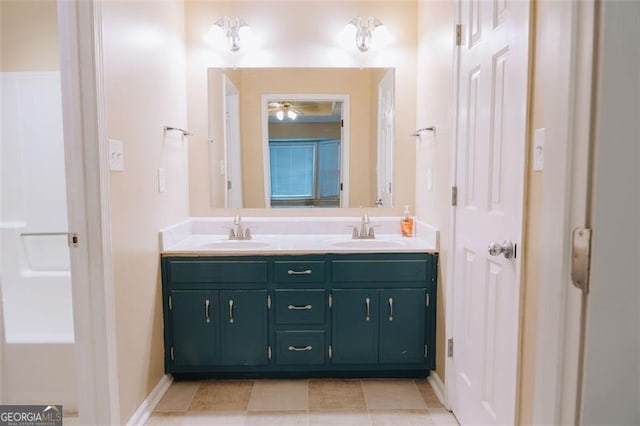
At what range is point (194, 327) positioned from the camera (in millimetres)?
2189

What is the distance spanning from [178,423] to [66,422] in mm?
566

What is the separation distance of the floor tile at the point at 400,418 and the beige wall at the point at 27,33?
270 centimetres

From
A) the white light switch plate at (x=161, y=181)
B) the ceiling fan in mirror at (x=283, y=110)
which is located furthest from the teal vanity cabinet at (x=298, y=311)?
the ceiling fan in mirror at (x=283, y=110)

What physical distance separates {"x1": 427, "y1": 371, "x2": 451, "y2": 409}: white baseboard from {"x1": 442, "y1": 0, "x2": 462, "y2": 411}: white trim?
38mm

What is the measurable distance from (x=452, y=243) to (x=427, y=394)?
2.99 ft

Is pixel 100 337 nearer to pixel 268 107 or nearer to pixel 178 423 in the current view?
pixel 178 423

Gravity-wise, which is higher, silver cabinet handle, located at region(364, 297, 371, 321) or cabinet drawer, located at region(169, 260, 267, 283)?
cabinet drawer, located at region(169, 260, 267, 283)

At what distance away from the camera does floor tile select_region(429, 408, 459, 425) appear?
1.90 metres

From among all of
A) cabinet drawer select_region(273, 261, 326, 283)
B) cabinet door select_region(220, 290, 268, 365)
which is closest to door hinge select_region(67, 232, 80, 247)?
cabinet door select_region(220, 290, 268, 365)

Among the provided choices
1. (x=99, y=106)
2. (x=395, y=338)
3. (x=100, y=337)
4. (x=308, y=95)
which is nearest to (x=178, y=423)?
(x=100, y=337)

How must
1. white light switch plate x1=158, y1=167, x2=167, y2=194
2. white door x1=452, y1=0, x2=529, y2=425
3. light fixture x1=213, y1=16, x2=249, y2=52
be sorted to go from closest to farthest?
white door x1=452, y1=0, x2=529, y2=425, white light switch plate x1=158, y1=167, x2=167, y2=194, light fixture x1=213, y1=16, x2=249, y2=52

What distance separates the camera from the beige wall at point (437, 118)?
1966 millimetres

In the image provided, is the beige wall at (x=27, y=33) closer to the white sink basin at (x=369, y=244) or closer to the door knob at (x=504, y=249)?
the white sink basin at (x=369, y=244)

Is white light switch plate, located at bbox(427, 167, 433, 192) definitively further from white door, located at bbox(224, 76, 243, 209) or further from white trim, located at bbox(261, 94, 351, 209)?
white door, located at bbox(224, 76, 243, 209)
